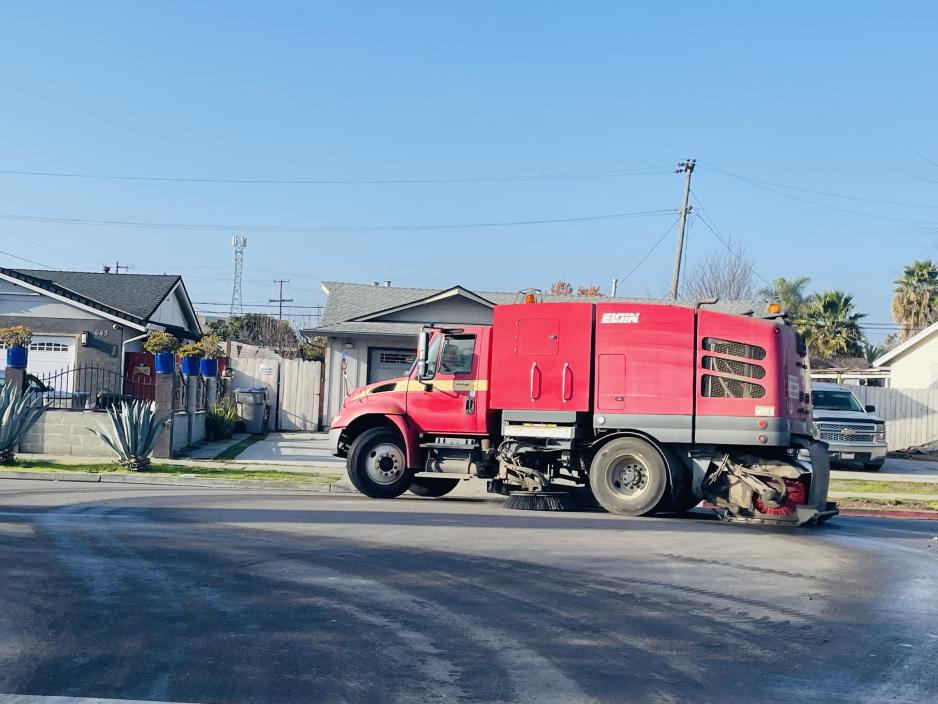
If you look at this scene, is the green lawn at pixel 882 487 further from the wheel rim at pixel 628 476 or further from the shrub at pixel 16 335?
the shrub at pixel 16 335

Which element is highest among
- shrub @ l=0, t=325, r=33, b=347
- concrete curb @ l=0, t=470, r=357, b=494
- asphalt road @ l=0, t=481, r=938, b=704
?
shrub @ l=0, t=325, r=33, b=347

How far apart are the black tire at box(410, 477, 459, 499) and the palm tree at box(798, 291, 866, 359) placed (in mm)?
37332

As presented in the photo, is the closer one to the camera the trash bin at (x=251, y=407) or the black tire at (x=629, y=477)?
the black tire at (x=629, y=477)

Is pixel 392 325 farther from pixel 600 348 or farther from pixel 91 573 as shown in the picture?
pixel 91 573

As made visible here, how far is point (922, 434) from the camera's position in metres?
30.4

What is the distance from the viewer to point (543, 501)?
48.6ft

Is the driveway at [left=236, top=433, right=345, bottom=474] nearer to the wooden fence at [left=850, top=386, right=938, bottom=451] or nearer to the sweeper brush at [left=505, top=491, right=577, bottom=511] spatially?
the sweeper brush at [left=505, top=491, right=577, bottom=511]

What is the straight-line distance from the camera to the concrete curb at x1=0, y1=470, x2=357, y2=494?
17719mm

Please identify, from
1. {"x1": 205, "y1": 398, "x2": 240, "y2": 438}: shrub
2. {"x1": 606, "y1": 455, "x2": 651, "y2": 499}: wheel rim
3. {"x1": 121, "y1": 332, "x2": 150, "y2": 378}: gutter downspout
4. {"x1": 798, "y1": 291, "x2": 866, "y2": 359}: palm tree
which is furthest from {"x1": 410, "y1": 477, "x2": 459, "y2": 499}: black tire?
{"x1": 798, "y1": 291, "x2": 866, "y2": 359}: palm tree

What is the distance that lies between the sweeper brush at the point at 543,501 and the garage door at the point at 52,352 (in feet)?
71.8

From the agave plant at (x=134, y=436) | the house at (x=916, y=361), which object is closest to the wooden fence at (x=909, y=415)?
the house at (x=916, y=361)

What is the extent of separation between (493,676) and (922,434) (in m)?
27.8

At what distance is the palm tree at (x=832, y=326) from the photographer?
5028 cm

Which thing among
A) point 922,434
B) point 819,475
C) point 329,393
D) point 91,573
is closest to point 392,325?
point 329,393
